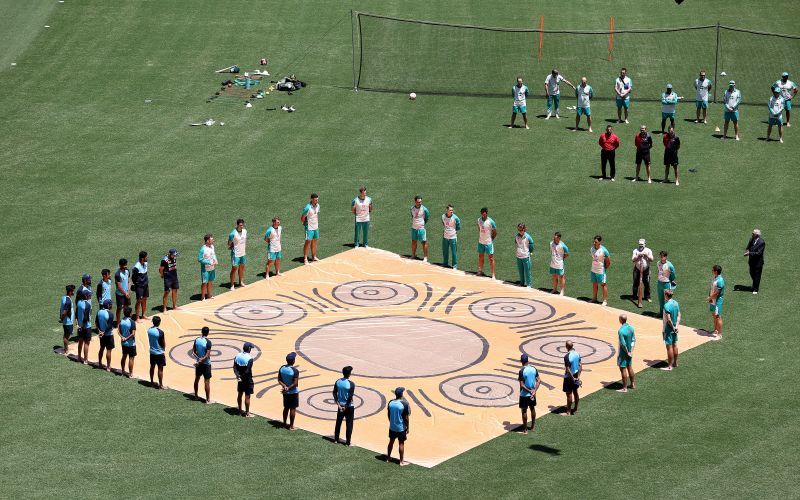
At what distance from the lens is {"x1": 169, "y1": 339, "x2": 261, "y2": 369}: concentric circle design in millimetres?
35625

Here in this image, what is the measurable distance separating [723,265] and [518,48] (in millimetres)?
22804

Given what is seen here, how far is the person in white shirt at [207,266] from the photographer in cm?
3900

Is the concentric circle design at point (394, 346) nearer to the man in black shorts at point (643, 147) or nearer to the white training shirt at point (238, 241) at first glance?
the white training shirt at point (238, 241)

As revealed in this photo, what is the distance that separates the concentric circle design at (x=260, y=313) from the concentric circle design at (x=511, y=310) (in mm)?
5312

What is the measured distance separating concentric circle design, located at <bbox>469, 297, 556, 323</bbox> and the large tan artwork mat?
0.03m

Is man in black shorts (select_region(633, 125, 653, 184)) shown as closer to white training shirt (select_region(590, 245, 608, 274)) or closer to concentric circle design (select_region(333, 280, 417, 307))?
white training shirt (select_region(590, 245, 608, 274))

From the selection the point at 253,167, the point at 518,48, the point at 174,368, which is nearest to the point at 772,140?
the point at 518,48

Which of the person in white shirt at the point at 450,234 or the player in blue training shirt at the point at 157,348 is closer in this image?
the player in blue training shirt at the point at 157,348

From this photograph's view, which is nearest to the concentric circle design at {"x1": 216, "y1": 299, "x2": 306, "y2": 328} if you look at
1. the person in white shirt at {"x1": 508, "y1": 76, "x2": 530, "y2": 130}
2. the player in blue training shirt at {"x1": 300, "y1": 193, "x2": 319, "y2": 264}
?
the player in blue training shirt at {"x1": 300, "y1": 193, "x2": 319, "y2": 264}

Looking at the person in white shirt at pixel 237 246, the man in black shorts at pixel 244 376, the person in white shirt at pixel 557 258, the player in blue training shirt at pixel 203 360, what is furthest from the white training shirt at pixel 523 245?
the player in blue training shirt at pixel 203 360

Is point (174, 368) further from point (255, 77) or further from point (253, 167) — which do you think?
point (255, 77)

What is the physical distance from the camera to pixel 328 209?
155ft

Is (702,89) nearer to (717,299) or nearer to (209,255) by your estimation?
(717,299)

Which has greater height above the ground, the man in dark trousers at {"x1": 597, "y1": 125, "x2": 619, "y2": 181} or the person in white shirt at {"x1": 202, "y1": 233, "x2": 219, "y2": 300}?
the man in dark trousers at {"x1": 597, "y1": 125, "x2": 619, "y2": 181}
